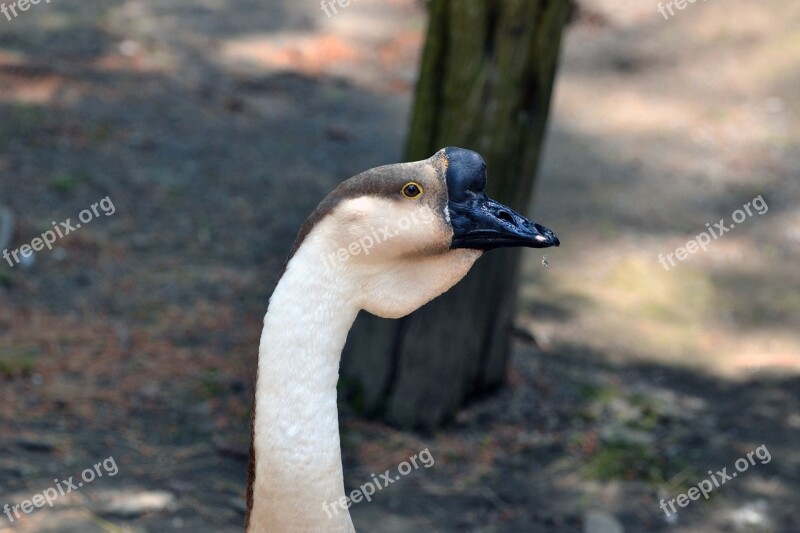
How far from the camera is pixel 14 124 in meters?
8.07

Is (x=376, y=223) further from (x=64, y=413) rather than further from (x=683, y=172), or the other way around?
(x=683, y=172)

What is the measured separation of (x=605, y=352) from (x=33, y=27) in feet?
23.6

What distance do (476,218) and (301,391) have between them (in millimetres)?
605

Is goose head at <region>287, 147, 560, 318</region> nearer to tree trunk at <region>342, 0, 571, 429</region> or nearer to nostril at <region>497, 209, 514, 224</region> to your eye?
nostril at <region>497, 209, 514, 224</region>

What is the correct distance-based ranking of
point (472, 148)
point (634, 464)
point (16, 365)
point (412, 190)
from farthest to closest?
1. point (16, 365)
2. point (634, 464)
3. point (472, 148)
4. point (412, 190)

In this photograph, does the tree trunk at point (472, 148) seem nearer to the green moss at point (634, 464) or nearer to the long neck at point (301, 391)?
the green moss at point (634, 464)

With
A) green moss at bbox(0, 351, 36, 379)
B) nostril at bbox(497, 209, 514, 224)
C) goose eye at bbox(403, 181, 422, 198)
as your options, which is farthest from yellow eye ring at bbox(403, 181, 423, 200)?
green moss at bbox(0, 351, 36, 379)

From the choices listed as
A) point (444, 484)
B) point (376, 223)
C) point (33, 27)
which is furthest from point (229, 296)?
point (33, 27)

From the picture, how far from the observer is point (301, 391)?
2338 millimetres

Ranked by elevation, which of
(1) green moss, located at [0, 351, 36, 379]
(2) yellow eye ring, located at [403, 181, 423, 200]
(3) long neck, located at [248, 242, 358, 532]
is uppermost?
(2) yellow eye ring, located at [403, 181, 423, 200]

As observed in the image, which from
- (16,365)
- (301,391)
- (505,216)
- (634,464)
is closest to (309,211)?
(16,365)

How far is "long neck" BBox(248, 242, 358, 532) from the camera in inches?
92.0

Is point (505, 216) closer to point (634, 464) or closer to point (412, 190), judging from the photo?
point (412, 190)

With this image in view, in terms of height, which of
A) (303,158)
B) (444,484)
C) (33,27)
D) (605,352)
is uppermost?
(33,27)
